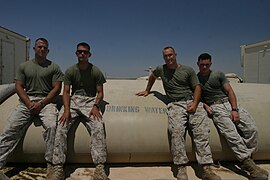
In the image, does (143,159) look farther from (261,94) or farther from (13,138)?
(261,94)

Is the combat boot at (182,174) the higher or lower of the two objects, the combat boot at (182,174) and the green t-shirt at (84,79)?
the lower

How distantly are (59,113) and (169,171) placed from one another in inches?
67.0

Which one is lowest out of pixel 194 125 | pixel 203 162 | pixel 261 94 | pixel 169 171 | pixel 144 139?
pixel 169 171

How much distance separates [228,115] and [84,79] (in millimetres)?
2086

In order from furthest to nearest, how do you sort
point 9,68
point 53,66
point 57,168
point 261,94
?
1. point 9,68
2. point 261,94
3. point 53,66
4. point 57,168

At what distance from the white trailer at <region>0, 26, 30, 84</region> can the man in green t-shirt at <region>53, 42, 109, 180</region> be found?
10.1m

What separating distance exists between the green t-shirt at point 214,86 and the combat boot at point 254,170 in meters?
0.94

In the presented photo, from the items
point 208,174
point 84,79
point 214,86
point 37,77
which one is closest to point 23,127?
point 37,77

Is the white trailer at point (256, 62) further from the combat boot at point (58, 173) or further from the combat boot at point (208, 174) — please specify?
the combat boot at point (58, 173)

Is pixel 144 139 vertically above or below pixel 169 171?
above

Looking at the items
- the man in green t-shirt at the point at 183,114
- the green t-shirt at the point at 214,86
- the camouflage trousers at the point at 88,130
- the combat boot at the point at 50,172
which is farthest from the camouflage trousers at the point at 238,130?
the combat boot at the point at 50,172

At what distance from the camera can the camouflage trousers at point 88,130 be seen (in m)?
3.10

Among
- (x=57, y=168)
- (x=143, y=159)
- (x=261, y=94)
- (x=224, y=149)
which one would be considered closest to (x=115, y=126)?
(x=143, y=159)

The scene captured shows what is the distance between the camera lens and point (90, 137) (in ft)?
11.0
